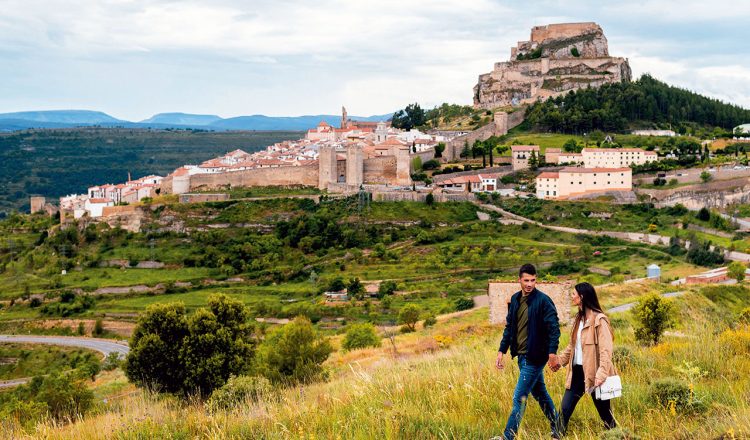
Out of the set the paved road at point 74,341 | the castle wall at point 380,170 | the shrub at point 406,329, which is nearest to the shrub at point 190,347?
the shrub at point 406,329

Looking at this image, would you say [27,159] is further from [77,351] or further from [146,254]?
[77,351]

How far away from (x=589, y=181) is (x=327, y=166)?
1406cm

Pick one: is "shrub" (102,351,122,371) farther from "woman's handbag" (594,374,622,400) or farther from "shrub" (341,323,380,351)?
"woman's handbag" (594,374,622,400)

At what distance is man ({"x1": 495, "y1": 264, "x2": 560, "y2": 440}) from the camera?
4211mm

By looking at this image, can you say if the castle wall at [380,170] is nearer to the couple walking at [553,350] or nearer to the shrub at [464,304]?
the shrub at [464,304]

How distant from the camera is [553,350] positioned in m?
4.26

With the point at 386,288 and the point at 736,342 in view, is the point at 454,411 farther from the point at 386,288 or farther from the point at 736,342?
the point at 386,288

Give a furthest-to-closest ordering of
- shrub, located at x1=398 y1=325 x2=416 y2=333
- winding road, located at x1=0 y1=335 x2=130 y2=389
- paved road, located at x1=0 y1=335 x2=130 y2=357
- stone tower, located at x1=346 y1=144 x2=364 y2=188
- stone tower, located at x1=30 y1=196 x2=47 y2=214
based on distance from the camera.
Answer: stone tower, located at x1=30 y1=196 x2=47 y2=214
stone tower, located at x1=346 y1=144 x2=364 y2=188
paved road, located at x1=0 y1=335 x2=130 y2=357
winding road, located at x1=0 y1=335 x2=130 y2=389
shrub, located at x1=398 y1=325 x2=416 y2=333

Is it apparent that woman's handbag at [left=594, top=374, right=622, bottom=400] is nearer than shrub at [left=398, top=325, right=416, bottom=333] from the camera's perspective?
Yes

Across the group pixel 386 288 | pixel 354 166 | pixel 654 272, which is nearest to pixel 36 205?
pixel 354 166

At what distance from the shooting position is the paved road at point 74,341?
2749cm

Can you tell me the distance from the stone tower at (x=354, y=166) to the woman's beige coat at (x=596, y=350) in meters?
36.0

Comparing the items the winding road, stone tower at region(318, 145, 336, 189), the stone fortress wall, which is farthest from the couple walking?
stone tower at region(318, 145, 336, 189)

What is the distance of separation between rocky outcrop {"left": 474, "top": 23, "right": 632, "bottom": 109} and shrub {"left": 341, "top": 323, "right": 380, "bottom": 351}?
37.8 meters
